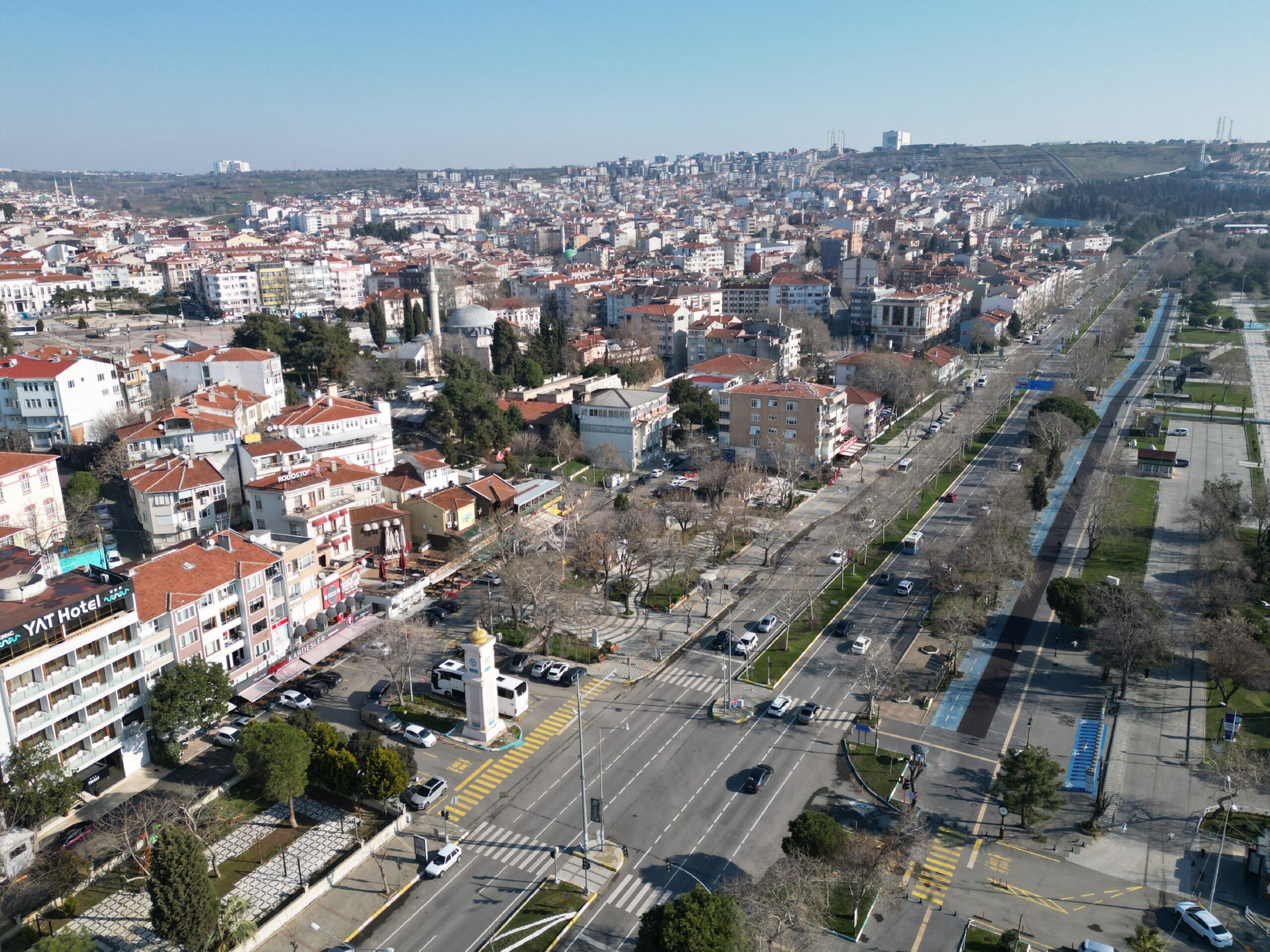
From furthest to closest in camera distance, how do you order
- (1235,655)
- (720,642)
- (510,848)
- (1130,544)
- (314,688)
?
1. (1130,544)
2. (720,642)
3. (314,688)
4. (1235,655)
5. (510,848)

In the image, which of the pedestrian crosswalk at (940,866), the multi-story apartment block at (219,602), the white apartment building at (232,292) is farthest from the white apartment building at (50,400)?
the pedestrian crosswalk at (940,866)

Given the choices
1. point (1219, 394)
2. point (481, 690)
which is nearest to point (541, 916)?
point (481, 690)

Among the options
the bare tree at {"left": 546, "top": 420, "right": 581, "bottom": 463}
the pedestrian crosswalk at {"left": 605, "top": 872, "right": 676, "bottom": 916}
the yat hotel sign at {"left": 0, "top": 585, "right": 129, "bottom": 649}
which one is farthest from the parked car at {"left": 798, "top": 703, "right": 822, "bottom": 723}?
the bare tree at {"left": 546, "top": 420, "right": 581, "bottom": 463}

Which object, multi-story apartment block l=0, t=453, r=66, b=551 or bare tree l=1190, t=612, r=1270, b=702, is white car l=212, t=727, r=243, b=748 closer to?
multi-story apartment block l=0, t=453, r=66, b=551

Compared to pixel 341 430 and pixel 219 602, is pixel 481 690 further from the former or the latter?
pixel 341 430

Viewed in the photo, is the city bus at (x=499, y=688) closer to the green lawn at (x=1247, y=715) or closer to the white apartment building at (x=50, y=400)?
the green lawn at (x=1247, y=715)

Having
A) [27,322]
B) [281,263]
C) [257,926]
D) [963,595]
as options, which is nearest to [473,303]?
[281,263]

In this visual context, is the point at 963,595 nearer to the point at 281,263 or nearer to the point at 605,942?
the point at 605,942
